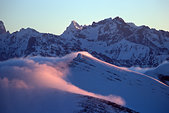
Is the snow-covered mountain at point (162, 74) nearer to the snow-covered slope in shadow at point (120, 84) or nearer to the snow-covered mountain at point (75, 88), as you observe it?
the snow-covered slope in shadow at point (120, 84)

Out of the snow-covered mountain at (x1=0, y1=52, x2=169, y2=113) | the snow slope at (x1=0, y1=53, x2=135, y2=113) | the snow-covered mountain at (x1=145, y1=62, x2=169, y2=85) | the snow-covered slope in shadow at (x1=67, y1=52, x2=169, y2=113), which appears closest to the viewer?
the snow slope at (x1=0, y1=53, x2=135, y2=113)

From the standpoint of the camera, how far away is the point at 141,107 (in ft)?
224

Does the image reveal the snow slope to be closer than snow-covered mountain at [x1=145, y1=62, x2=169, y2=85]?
Yes

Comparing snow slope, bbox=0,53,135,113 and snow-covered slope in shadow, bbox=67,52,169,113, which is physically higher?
snow-covered slope in shadow, bbox=67,52,169,113

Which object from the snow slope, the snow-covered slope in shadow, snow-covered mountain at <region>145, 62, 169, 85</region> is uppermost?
snow-covered mountain at <region>145, 62, 169, 85</region>

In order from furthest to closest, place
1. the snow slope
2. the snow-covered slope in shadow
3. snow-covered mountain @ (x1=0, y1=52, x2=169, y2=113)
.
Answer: the snow-covered slope in shadow < snow-covered mountain @ (x1=0, y1=52, x2=169, y2=113) < the snow slope

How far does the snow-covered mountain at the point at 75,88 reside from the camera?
41844 millimetres

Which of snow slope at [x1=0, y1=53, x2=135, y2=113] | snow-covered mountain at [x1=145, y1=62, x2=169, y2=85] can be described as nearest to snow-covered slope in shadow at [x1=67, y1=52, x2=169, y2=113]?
snow slope at [x1=0, y1=53, x2=135, y2=113]

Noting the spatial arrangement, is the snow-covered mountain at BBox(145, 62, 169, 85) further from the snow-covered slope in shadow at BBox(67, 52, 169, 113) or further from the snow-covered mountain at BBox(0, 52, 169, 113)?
the snow-covered mountain at BBox(0, 52, 169, 113)

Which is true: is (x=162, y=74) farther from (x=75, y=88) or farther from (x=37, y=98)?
(x=37, y=98)

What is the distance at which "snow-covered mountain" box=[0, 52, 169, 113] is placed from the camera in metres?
41.8

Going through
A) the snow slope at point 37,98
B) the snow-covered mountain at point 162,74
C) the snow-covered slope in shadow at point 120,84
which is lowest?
the snow slope at point 37,98

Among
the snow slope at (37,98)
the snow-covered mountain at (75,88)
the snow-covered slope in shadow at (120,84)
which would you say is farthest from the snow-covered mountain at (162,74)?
the snow slope at (37,98)

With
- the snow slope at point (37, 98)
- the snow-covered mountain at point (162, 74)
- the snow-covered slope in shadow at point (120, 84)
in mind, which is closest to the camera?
the snow slope at point (37, 98)
